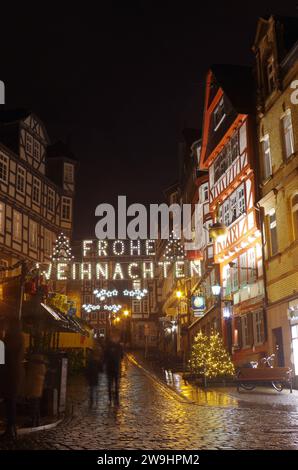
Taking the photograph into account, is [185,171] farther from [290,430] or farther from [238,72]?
[290,430]

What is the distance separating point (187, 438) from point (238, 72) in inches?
1003

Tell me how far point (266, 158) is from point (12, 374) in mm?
19091

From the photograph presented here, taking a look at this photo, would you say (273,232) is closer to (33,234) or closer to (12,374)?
(12,374)

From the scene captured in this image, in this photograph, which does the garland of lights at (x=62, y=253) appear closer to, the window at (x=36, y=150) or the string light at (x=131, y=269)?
the string light at (x=131, y=269)

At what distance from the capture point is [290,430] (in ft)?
33.8

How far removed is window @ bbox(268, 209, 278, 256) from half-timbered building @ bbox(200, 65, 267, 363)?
3.81 feet

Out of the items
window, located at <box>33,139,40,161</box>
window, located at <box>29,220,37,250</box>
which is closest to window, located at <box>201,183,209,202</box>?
window, located at <box>29,220,37,250</box>

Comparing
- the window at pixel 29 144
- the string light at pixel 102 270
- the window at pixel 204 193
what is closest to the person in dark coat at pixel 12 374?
the string light at pixel 102 270

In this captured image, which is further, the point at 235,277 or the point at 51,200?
the point at 51,200

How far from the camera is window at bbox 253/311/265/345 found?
83.6 feet

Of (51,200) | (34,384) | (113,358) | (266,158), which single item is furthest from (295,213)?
(51,200)

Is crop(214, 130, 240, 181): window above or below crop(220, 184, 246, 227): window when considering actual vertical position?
above

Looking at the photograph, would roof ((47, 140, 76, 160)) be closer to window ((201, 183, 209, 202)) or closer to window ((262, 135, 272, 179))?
window ((201, 183, 209, 202))

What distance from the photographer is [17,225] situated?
42594 mm
